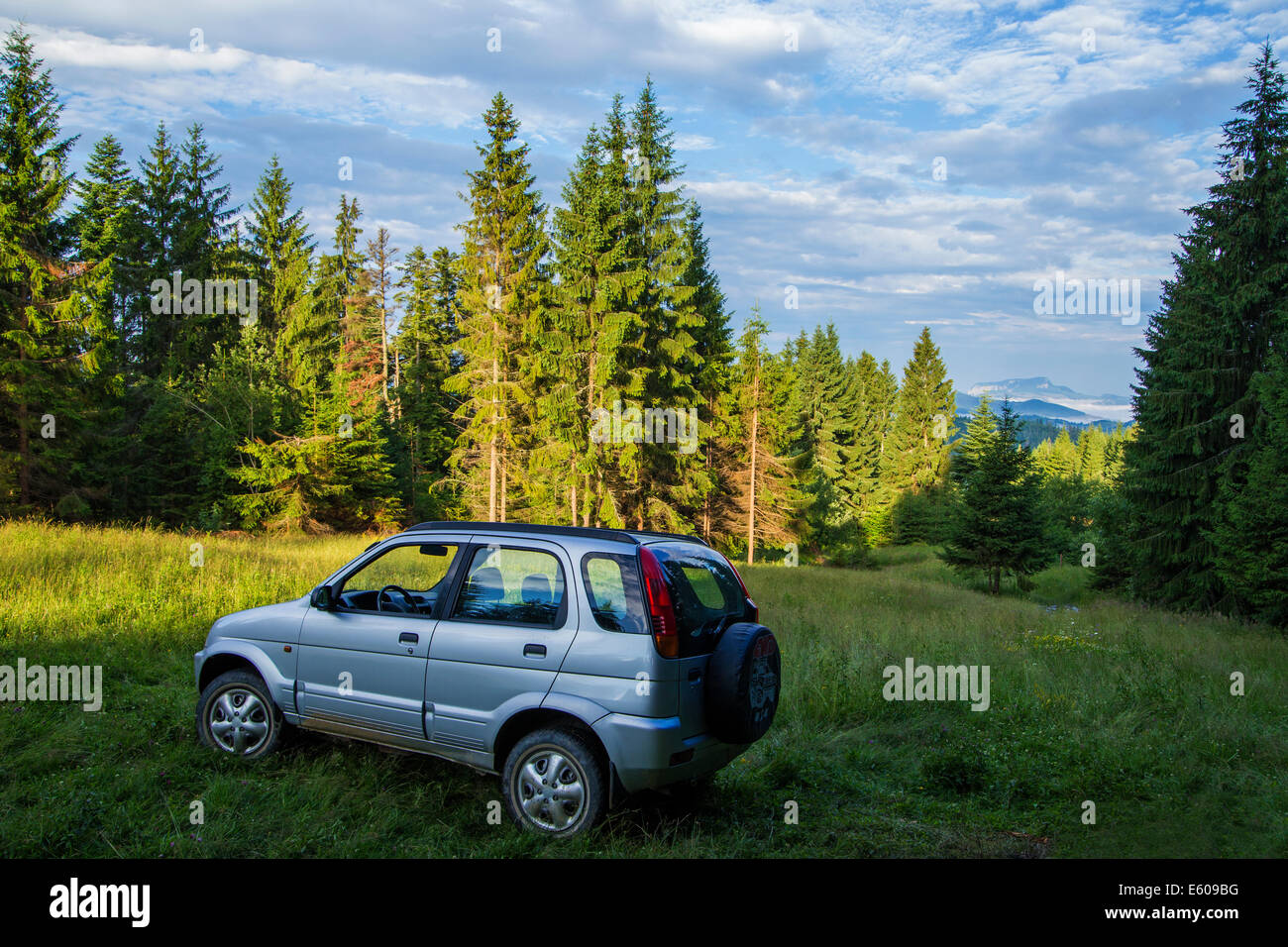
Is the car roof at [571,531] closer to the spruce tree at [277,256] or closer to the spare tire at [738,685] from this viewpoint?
the spare tire at [738,685]

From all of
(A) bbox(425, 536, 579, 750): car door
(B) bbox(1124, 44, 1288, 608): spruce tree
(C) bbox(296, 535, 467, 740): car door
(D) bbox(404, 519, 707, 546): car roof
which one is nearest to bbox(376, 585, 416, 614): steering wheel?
(C) bbox(296, 535, 467, 740): car door

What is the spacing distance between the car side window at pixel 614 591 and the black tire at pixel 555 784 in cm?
78

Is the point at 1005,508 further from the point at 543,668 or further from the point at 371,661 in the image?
the point at 371,661

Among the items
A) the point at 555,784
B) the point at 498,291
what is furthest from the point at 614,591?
the point at 498,291

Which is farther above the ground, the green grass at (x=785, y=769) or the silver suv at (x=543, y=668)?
the silver suv at (x=543, y=668)

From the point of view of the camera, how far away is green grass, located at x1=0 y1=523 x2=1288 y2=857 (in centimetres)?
444

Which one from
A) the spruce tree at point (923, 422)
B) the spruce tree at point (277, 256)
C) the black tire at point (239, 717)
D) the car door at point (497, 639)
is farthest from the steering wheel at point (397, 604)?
the spruce tree at point (923, 422)

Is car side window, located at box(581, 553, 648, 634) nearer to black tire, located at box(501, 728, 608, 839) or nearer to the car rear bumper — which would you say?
the car rear bumper

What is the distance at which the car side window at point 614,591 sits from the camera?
4352 millimetres

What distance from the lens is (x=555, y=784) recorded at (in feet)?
14.5

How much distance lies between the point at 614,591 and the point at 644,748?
3.10 feet

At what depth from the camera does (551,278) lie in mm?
29781
